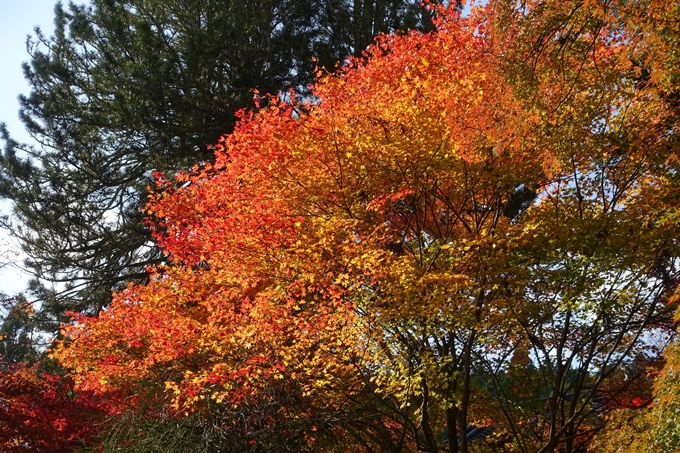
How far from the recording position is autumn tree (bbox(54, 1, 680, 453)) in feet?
27.0

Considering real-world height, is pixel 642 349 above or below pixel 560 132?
below

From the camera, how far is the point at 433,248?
920 cm

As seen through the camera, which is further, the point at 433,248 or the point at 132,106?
the point at 132,106

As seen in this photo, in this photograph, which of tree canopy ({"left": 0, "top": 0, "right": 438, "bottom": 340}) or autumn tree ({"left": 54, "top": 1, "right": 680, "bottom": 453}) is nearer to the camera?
autumn tree ({"left": 54, "top": 1, "right": 680, "bottom": 453})

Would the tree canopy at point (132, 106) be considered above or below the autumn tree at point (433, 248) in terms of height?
above

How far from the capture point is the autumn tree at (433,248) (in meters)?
8.22

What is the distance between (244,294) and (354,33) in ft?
40.2

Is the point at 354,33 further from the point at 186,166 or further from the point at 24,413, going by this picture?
the point at 24,413

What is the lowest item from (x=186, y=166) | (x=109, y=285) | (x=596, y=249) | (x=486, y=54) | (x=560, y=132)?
(x=596, y=249)

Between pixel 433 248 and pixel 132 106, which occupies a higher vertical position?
pixel 132 106

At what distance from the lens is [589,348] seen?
10.1m

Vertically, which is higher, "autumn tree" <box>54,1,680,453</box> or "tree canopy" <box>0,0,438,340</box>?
"tree canopy" <box>0,0,438,340</box>

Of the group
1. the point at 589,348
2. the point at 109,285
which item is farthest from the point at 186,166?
the point at 589,348

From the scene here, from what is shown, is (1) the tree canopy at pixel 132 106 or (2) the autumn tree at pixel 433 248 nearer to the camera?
(2) the autumn tree at pixel 433 248
